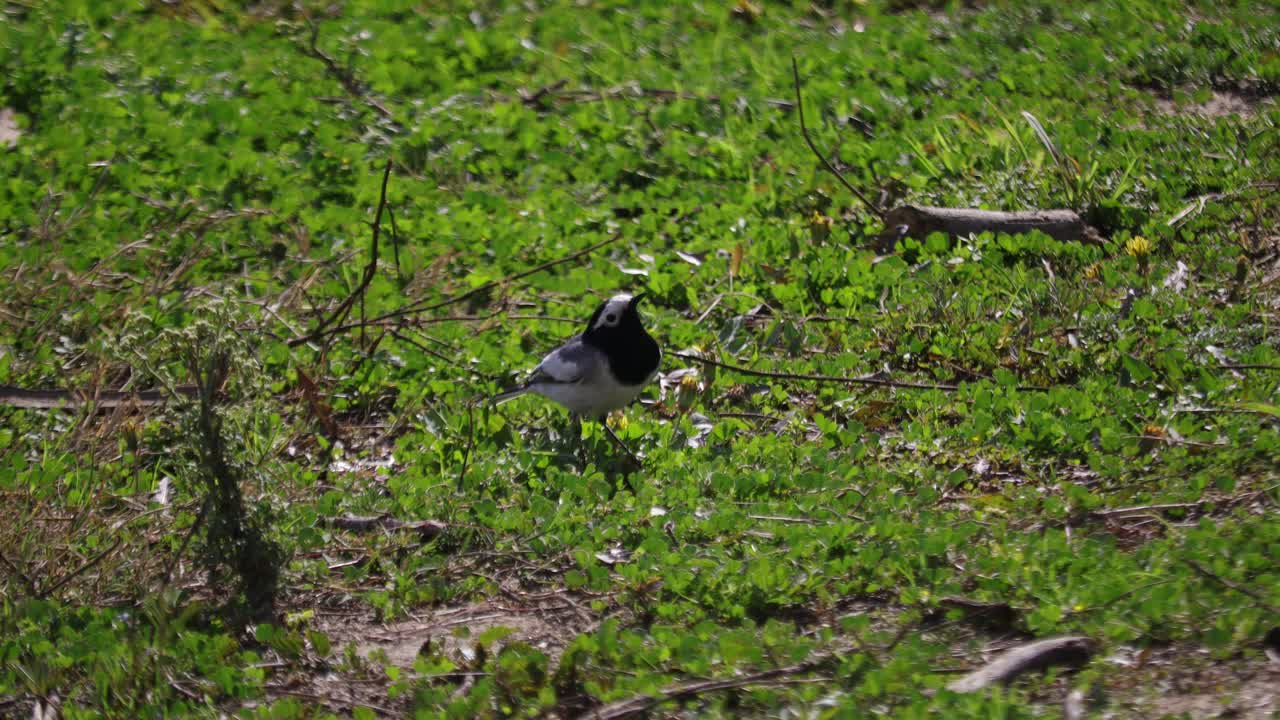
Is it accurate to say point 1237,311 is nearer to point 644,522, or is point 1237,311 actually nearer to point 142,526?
point 644,522

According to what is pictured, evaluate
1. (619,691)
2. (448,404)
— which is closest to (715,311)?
(448,404)

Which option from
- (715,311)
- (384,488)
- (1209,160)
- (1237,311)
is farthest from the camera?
(1209,160)

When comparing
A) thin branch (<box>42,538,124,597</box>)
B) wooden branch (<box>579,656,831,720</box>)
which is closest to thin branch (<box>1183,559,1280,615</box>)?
wooden branch (<box>579,656,831,720</box>)

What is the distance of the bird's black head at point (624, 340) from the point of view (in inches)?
219

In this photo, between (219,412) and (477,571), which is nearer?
(219,412)

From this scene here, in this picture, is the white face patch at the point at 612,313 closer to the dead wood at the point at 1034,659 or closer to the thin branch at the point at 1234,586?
the dead wood at the point at 1034,659

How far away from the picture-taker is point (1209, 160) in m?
7.54

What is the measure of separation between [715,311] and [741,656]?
3231 mm

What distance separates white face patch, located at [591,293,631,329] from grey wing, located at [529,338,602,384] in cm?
12

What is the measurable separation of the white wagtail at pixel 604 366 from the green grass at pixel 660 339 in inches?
9.4

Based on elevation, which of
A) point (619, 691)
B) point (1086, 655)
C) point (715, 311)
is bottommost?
point (715, 311)

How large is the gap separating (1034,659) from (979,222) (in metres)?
3.70

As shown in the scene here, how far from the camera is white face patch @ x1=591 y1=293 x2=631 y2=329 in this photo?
18.7 feet

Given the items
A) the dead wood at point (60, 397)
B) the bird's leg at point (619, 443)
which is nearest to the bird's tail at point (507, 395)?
the bird's leg at point (619, 443)
